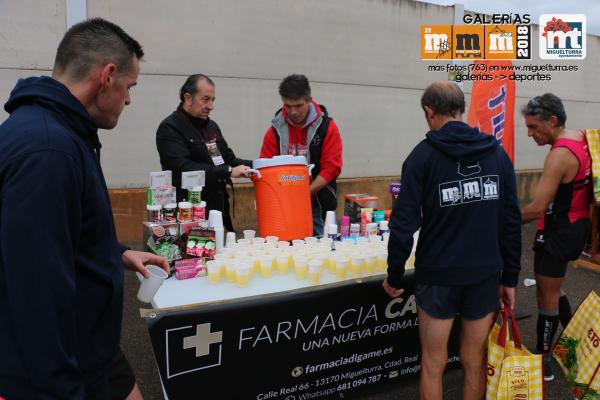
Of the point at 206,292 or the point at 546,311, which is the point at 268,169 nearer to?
the point at 206,292

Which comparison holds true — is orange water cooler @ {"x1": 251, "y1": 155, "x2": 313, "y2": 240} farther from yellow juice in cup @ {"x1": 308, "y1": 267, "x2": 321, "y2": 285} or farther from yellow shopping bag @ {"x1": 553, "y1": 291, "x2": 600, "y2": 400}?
yellow shopping bag @ {"x1": 553, "y1": 291, "x2": 600, "y2": 400}

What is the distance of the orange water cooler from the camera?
2.60 meters

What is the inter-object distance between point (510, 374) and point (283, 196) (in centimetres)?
147

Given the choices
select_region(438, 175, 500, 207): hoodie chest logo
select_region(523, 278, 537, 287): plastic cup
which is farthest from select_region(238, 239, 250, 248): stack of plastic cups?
select_region(523, 278, 537, 287): plastic cup

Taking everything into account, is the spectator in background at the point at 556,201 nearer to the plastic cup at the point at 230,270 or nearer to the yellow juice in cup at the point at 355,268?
the yellow juice in cup at the point at 355,268

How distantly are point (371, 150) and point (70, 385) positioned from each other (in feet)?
22.9

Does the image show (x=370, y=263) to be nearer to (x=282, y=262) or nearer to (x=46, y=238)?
(x=282, y=262)

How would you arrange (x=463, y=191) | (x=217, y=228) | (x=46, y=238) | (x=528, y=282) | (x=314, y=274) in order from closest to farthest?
(x=46, y=238) → (x=463, y=191) → (x=314, y=274) → (x=217, y=228) → (x=528, y=282)

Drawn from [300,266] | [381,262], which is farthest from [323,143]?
[300,266]

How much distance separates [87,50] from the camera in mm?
1104

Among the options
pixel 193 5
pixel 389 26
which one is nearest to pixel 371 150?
pixel 389 26

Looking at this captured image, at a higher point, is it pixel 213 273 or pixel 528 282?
pixel 213 273

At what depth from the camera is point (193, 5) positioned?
580 cm

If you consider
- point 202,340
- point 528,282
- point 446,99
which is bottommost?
point 528,282
